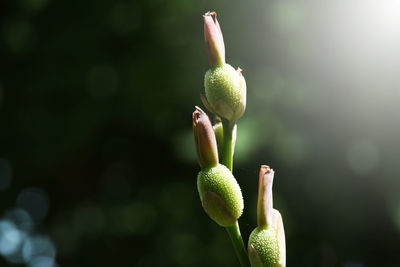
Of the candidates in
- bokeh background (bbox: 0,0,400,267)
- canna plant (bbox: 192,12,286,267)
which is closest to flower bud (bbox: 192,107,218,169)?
canna plant (bbox: 192,12,286,267)

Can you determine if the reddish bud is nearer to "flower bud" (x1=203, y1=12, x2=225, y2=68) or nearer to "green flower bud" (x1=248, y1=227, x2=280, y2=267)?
"green flower bud" (x1=248, y1=227, x2=280, y2=267)

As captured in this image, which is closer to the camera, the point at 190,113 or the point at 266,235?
the point at 266,235

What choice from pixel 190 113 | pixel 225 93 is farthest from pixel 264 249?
pixel 190 113

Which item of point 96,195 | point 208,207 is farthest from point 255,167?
point 208,207

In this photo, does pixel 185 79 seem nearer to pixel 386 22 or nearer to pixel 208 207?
pixel 386 22

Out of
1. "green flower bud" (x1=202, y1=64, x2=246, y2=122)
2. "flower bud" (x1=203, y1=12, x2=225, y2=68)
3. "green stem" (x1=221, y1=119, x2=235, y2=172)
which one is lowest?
"green stem" (x1=221, y1=119, x2=235, y2=172)

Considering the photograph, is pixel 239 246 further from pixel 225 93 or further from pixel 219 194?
pixel 225 93
